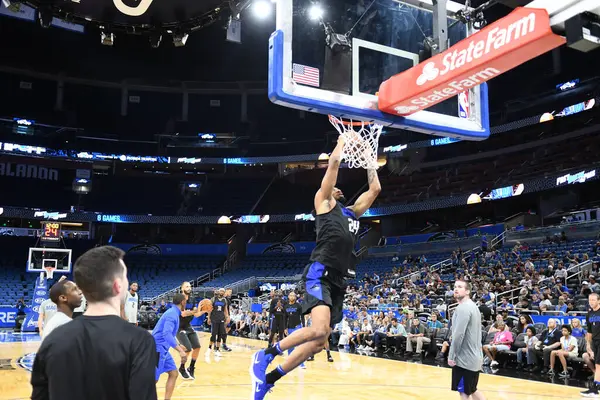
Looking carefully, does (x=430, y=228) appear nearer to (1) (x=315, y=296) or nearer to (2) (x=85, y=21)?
(2) (x=85, y=21)

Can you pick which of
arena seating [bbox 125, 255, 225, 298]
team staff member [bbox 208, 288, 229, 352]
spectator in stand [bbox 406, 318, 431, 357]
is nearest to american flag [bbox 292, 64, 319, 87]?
team staff member [bbox 208, 288, 229, 352]

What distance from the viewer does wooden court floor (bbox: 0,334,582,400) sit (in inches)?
325

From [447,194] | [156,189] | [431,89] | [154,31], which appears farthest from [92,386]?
[156,189]

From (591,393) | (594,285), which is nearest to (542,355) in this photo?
(591,393)

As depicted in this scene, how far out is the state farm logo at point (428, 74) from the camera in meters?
6.11

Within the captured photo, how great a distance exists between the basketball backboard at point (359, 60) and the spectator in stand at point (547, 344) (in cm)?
644

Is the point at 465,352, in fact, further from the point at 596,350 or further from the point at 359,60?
the point at 596,350

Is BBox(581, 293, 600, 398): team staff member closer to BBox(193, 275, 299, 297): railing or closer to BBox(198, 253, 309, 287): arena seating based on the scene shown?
BBox(193, 275, 299, 297): railing

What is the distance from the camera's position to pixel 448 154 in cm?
3469

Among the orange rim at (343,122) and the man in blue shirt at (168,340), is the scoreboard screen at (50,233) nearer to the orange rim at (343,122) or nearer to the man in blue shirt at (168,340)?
the man in blue shirt at (168,340)

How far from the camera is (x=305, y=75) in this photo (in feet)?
19.8

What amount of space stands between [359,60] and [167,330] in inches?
162

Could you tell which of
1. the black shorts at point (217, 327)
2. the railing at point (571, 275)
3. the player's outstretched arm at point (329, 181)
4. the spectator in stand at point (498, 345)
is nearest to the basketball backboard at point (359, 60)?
the player's outstretched arm at point (329, 181)

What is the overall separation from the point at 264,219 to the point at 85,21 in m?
25.0
